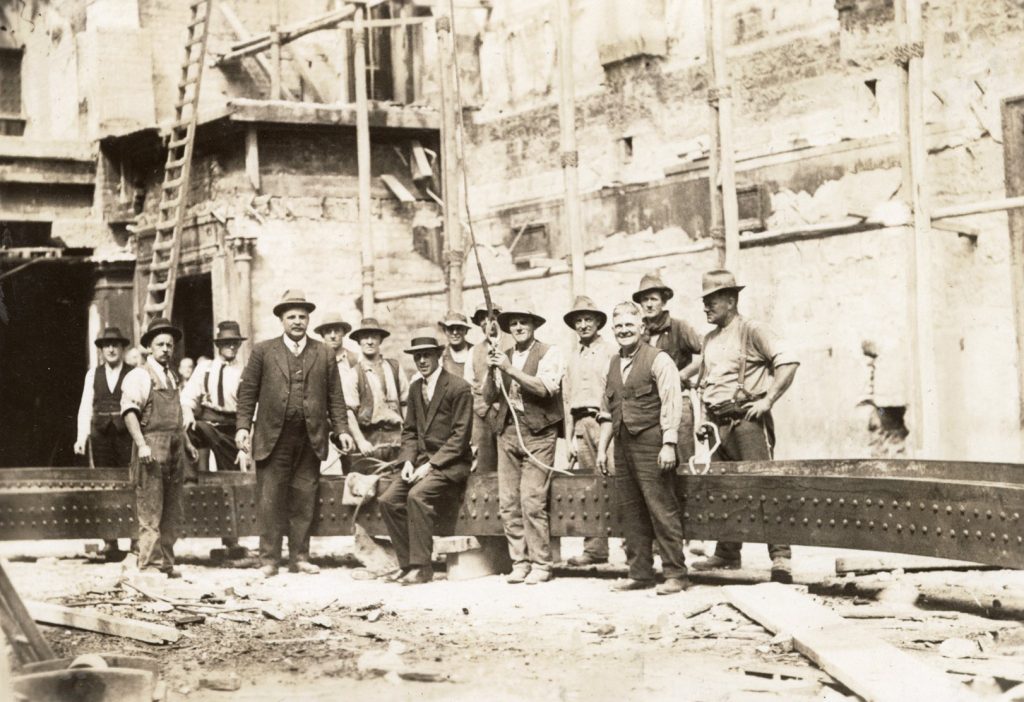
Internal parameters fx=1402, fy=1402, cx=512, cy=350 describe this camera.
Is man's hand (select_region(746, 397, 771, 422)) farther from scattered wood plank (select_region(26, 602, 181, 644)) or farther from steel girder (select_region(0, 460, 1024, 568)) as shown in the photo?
scattered wood plank (select_region(26, 602, 181, 644))

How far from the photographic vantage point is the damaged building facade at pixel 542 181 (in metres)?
12.0

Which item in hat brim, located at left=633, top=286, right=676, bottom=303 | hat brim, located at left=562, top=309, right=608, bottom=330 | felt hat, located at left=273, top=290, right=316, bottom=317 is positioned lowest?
hat brim, located at left=562, top=309, right=608, bottom=330

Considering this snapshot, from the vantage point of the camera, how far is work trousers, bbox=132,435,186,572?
9.75m

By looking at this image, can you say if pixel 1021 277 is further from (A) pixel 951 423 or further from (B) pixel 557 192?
(B) pixel 557 192

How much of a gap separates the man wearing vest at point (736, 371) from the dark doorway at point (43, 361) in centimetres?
1082

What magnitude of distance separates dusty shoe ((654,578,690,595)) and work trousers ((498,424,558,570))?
97cm

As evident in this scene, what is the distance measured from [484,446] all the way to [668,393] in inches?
84.9

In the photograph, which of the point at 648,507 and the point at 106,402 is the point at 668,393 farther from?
the point at 106,402

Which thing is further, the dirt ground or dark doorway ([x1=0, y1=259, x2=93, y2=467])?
dark doorway ([x1=0, y1=259, x2=93, y2=467])

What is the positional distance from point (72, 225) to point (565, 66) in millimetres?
7341

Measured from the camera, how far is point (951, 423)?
1184 centimetres

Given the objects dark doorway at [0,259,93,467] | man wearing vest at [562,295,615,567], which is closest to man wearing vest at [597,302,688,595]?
man wearing vest at [562,295,615,567]

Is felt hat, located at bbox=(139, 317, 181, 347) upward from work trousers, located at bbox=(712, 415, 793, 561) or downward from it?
upward

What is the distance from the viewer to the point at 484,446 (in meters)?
10.2
